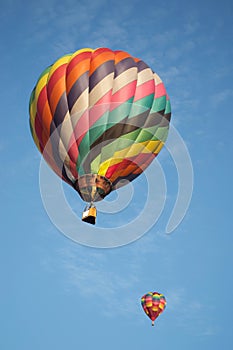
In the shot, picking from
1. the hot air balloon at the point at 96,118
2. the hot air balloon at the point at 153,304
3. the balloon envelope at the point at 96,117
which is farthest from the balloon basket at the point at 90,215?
the hot air balloon at the point at 153,304

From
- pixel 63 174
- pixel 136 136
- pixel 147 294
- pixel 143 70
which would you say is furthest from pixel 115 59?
pixel 147 294

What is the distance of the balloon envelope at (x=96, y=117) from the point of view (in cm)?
2350

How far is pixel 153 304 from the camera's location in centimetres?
3500

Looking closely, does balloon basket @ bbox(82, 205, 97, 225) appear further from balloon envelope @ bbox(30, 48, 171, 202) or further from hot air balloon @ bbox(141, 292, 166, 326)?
hot air balloon @ bbox(141, 292, 166, 326)

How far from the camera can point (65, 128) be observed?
23.6m

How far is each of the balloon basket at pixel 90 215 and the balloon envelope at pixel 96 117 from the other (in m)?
0.54

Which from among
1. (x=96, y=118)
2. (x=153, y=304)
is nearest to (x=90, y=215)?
(x=96, y=118)

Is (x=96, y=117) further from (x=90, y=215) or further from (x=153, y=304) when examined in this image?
(x=153, y=304)

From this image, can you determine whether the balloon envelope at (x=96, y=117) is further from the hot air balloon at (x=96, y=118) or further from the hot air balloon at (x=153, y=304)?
the hot air balloon at (x=153, y=304)

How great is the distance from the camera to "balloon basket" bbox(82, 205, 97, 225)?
2280cm

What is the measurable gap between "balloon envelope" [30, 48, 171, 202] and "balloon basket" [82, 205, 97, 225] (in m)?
0.54

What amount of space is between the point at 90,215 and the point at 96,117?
11.7ft

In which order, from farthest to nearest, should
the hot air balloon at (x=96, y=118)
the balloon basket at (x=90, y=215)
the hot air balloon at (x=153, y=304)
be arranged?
the hot air balloon at (x=153, y=304) < the hot air balloon at (x=96, y=118) < the balloon basket at (x=90, y=215)

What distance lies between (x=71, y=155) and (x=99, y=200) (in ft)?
6.31
